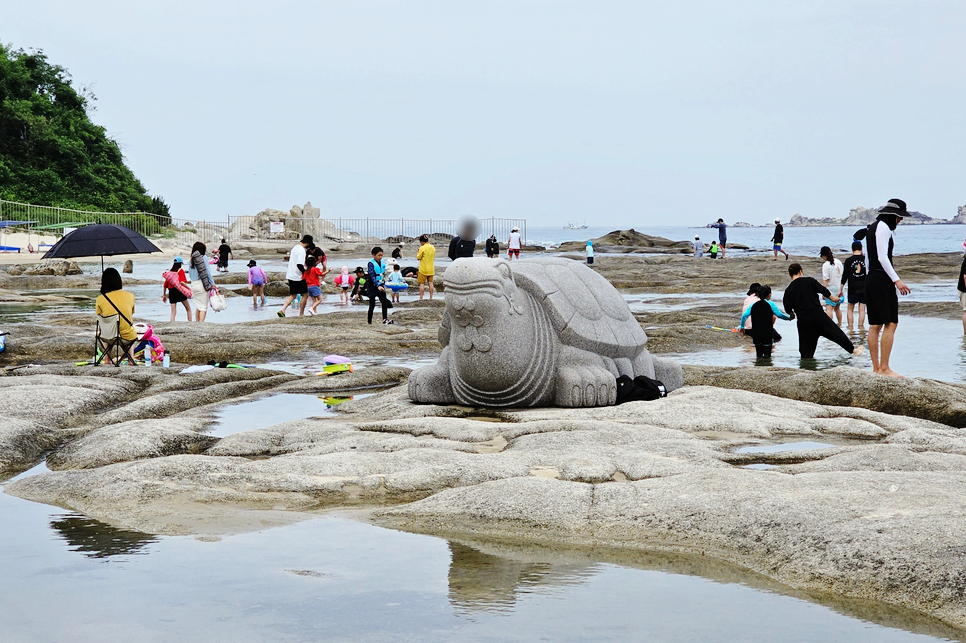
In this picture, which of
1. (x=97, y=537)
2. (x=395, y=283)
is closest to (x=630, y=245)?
(x=395, y=283)

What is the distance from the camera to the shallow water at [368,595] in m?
3.76

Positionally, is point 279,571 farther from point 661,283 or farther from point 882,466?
point 661,283

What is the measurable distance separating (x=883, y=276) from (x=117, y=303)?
27.4 ft

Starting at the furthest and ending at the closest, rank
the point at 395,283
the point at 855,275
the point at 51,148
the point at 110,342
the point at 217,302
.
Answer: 1. the point at 51,148
2. the point at 395,283
3. the point at 217,302
4. the point at 855,275
5. the point at 110,342

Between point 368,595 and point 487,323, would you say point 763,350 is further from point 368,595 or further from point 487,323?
point 368,595

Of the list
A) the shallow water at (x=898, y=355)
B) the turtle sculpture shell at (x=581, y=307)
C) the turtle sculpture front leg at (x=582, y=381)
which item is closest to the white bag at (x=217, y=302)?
the shallow water at (x=898, y=355)

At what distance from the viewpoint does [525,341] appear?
8266 mm

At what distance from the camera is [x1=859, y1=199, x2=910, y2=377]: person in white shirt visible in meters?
9.86

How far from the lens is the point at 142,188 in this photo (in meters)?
58.6

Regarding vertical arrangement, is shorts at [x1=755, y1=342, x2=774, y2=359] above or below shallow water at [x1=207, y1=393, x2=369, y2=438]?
above

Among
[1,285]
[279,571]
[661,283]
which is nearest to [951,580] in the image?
[279,571]

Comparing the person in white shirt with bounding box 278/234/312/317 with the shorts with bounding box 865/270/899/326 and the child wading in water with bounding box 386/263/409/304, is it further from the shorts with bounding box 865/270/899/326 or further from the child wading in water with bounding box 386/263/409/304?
the shorts with bounding box 865/270/899/326

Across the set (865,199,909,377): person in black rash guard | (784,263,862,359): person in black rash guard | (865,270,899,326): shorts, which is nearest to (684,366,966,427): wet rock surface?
(865,199,909,377): person in black rash guard

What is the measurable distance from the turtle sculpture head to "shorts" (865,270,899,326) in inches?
156
